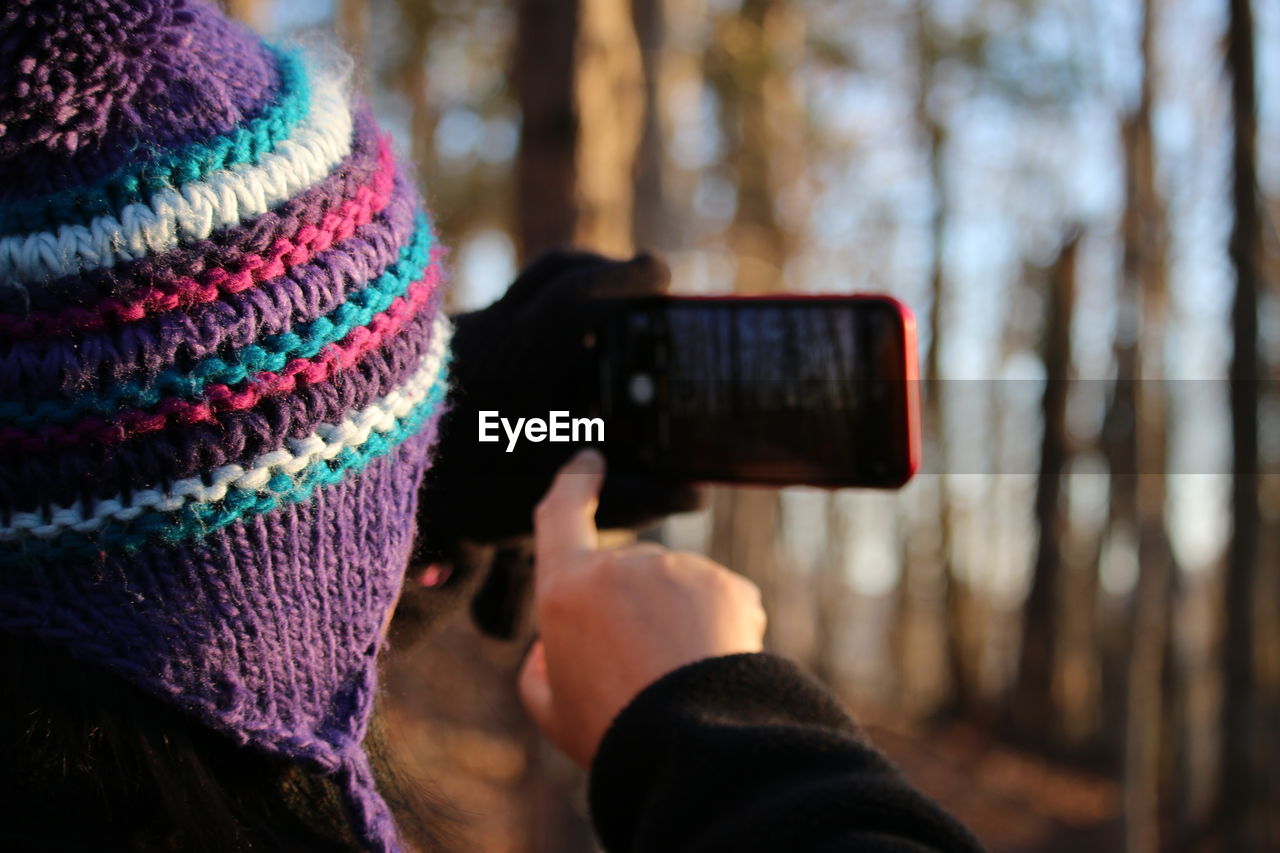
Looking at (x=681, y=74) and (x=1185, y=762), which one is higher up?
(x=681, y=74)

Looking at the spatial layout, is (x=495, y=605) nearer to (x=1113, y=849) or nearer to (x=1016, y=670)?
(x=1113, y=849)

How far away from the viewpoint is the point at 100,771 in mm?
749

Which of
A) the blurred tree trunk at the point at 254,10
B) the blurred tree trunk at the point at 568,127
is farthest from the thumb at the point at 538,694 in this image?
the blurred tree trunk at the point at 254,10

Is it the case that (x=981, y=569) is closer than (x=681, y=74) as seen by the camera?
No

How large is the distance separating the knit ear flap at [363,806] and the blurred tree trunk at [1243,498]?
8.47 m

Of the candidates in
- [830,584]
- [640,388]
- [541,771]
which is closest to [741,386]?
Result: [640,388]

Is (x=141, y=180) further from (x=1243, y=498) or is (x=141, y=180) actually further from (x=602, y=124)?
(x=1243, y=498)

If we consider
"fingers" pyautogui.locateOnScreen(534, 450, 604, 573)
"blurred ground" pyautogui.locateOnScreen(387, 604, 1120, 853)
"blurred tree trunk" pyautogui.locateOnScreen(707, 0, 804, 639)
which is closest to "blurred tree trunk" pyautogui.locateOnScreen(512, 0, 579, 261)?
"blurred ground" pyautogui.locateOnScreen(387, 604, 1120, 853)

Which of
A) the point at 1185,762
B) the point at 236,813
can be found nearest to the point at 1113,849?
the point at 1185,762

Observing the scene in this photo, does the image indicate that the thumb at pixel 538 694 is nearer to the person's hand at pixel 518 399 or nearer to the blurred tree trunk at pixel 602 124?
the person's hand at pixel 518 399

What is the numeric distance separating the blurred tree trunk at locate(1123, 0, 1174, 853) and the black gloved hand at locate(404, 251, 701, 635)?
6.74m

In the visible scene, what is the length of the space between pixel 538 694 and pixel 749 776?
0.43m

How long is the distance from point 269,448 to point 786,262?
41.1ft

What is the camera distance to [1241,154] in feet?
24.9
